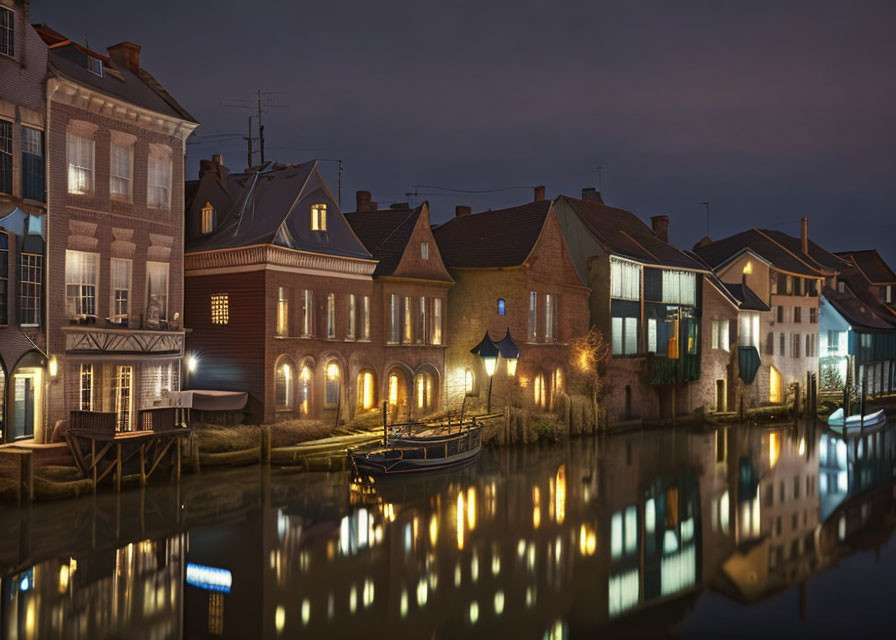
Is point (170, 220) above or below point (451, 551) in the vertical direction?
above

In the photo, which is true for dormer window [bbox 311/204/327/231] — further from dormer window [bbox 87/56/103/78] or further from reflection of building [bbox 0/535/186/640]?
reflection of building [bbox 0/535/186/640]

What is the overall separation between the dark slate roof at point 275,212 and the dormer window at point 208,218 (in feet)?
1.13

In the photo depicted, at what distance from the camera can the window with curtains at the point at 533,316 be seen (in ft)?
151

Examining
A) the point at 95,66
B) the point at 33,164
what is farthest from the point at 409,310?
the point at 33,164

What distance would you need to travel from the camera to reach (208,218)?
38.8 metres

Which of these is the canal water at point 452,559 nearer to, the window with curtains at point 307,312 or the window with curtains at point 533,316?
the window with curtains at point 307,312

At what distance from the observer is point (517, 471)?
35.8 metres

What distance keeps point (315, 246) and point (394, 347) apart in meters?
6.58

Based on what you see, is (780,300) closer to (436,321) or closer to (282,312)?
(436,321)

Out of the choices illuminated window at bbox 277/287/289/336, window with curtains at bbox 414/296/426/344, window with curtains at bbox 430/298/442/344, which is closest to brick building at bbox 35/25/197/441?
illuminated window at bbox 277/287/289/336

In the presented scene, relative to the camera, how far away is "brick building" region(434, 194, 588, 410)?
45.2 m

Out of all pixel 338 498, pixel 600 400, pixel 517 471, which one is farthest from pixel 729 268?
pixel 338 498

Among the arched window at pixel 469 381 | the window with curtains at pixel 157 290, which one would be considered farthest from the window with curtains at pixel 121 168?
the arched window at pixel 469 381

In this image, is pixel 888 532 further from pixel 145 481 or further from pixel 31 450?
pixel 31 450
